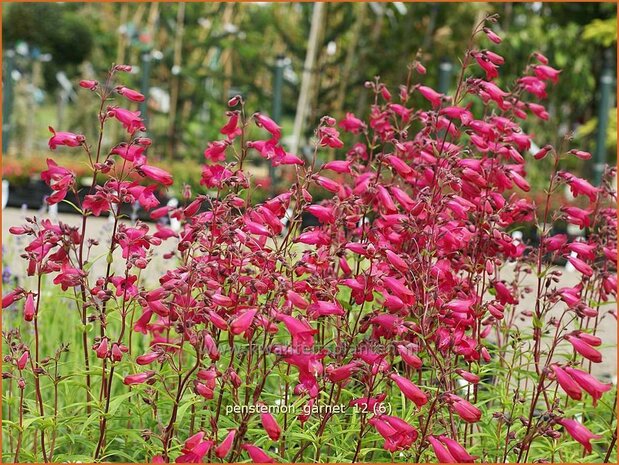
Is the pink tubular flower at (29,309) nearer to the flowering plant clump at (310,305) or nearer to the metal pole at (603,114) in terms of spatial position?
the flowering plant clump at (310,305)

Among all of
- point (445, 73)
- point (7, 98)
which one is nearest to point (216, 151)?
point (445, 73)

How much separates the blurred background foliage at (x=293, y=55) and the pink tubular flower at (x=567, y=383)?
32.1 feet

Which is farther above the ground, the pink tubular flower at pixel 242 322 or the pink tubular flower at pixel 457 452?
the pink tubular flower at pixel 242 322

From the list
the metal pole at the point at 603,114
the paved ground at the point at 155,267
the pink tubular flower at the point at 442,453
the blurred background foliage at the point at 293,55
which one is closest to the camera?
the pink tubular flower at the point at 442,453

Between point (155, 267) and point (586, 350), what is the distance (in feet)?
15.3

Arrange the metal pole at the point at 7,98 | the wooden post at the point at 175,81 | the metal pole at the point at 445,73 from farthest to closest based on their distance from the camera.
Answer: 1. the wooden post at the point at 175,81
2. the metal pole at the point at 7,98
3. the metal pole at the point at 445,73

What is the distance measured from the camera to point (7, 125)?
14242 mm

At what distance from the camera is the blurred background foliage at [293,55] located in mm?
14109

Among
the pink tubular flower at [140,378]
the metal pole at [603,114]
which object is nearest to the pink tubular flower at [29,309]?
the pink tubular flower at [140,378]

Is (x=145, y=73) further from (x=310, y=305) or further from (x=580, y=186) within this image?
(x=310, y=305)

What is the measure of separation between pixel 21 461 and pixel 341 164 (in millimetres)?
1492

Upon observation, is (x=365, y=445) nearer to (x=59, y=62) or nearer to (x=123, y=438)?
(x=123, y=438)

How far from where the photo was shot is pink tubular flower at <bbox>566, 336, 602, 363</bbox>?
8.89ft

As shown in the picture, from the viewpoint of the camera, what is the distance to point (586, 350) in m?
2.72
